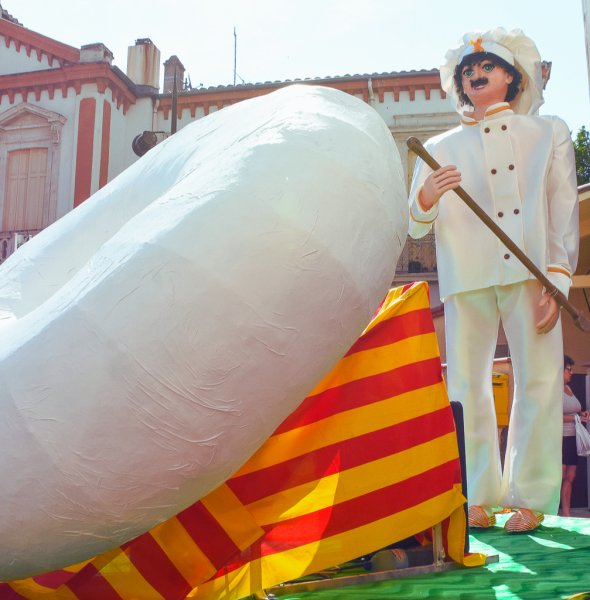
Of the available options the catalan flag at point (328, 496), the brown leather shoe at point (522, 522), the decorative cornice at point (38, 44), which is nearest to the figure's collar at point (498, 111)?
the catalan flag at point (328, 496)

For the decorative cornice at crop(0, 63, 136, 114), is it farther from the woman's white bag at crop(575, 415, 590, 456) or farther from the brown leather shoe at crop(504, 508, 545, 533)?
the brown leather shoe at crop(504, 508, 545, 533)

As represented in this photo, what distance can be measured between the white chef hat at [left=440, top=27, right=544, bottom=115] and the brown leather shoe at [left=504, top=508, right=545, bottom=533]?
5.28 ft

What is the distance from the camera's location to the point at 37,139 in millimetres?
13812

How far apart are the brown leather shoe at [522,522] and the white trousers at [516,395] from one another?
0.09m

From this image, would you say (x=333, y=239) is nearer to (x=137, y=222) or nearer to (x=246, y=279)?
(x=246, y=279)

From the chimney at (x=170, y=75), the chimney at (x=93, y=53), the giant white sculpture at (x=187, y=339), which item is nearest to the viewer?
the giant white sculpture at (x=187, y=339)

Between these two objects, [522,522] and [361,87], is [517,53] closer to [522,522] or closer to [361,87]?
[522,522]

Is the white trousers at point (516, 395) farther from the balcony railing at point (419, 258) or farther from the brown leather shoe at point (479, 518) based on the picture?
the balcony railing at point (419, 258)

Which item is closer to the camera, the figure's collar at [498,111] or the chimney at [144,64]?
the figure's collar at [498,111]

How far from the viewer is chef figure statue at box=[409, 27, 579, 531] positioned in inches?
89.7

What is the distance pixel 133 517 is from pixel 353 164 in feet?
2.14

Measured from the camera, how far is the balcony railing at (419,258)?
40.2 ft

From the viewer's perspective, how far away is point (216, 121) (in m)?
1.33

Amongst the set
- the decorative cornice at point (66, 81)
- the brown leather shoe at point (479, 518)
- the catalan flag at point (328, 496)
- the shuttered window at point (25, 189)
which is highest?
the decorative cornice at point (66, 81)
